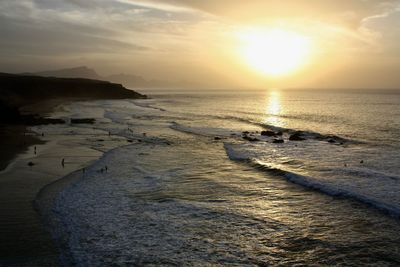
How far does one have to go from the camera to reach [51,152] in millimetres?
29578

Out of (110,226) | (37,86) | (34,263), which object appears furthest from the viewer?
(37,86)

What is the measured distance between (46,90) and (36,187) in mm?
105431

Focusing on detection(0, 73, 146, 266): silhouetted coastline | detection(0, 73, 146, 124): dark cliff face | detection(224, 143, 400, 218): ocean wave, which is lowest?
detection(0, 73, 146, 266): silhouetted coastline

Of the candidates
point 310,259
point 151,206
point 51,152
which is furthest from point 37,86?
point 310,259

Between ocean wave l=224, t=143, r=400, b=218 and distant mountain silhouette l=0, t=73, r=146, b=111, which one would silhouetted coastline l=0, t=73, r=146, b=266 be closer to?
ocean wave l=224, t=143, r=400, b=218

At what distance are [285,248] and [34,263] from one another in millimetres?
7932

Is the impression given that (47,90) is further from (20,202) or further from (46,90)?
(20,202)

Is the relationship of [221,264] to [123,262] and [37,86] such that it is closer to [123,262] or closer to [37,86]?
[123,262]

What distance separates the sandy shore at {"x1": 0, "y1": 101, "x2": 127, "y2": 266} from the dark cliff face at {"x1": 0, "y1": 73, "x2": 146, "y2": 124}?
42.3 metres

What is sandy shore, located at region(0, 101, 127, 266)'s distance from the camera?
12.0m

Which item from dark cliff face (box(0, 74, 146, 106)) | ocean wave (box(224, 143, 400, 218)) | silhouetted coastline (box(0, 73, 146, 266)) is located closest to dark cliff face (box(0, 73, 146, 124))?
dark cliff face (box(0, 74, 146, 106))

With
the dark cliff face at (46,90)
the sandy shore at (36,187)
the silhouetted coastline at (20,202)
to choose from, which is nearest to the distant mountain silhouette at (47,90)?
the dark cliff face at (46,90)

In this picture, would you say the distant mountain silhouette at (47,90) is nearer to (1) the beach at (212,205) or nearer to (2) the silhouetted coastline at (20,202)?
(2) the silhouetted coastline at (20,202)

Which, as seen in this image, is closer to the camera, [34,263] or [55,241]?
[34,263]
